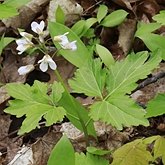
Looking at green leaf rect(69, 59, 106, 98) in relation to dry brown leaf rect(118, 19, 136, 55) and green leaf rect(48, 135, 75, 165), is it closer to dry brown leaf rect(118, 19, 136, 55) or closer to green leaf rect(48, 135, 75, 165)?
green leaf rect(48, 135, 75, 165)

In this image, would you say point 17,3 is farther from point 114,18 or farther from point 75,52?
point 114,18

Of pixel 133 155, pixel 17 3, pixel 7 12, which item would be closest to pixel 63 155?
pixel 133 155

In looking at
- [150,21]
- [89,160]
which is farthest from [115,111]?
[150,21]

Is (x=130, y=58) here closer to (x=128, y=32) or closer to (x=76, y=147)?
(x=76, y=147)

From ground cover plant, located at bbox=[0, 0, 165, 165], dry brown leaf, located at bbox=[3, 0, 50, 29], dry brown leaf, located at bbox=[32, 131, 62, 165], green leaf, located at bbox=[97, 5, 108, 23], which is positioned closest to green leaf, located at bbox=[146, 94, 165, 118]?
ground cover plant, located at bbox=[0, 0, 165, 165]

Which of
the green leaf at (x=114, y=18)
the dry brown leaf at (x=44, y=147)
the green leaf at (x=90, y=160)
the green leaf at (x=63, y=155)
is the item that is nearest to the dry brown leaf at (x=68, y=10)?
the green leaf at (x=114, y=18)

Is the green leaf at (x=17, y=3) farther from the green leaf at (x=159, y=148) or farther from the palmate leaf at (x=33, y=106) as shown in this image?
the green leaf at (x=159, y=148)
